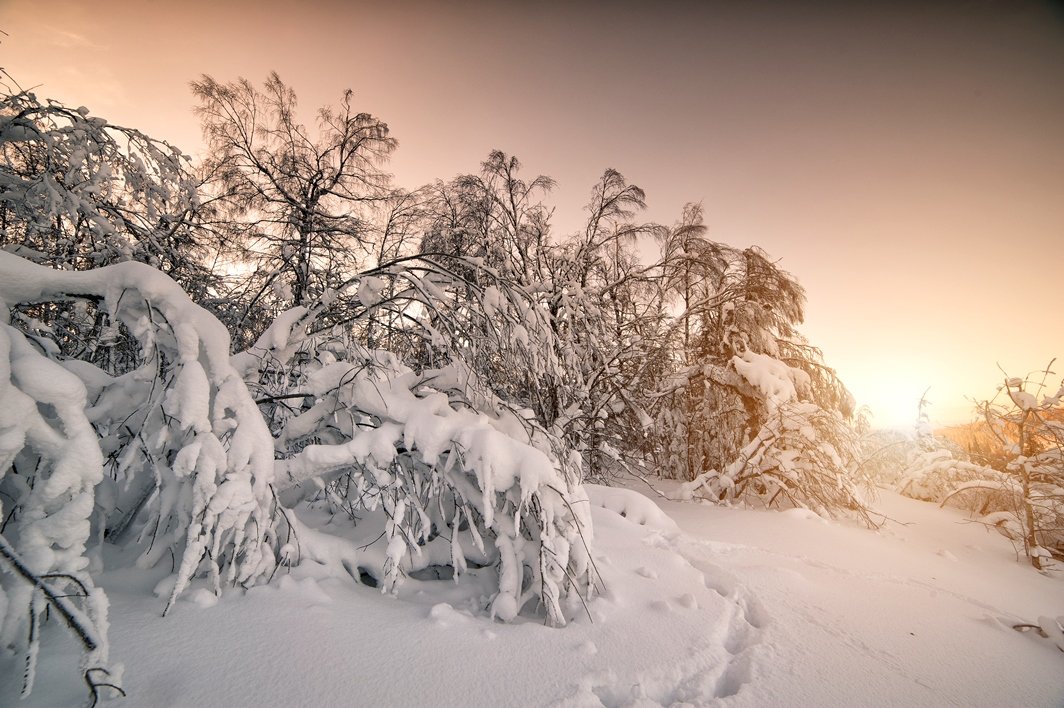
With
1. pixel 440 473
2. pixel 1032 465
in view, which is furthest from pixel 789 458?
pixel 440 473

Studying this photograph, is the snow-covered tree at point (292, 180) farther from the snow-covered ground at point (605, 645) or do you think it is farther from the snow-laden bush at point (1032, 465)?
the snow-laden bush at point (1032, 465)

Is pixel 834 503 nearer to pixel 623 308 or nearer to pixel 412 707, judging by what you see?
pixel 623 308

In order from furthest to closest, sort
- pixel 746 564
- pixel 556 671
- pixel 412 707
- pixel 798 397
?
pixel 798 397 < pixel 746 564 < pixel 556 671 < pixel 412 707

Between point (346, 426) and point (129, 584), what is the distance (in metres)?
1.28

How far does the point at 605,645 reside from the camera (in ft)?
7.24

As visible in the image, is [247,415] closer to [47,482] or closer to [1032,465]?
[47,482]

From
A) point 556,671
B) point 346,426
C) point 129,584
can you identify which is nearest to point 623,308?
point 346,426

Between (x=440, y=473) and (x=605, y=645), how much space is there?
4.31ft

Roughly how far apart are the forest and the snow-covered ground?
0.48 ft

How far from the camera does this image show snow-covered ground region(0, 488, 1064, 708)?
168cm

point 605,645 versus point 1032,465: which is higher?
point 1032,465

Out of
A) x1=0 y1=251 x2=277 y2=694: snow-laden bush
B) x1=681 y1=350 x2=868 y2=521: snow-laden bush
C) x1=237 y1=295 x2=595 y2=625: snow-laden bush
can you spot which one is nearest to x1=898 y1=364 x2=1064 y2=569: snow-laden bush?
x1=681 y1=350 x2=868 y2=521: snow-laden bush

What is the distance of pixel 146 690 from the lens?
1498 millimetres

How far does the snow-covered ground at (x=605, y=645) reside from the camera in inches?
66.0
